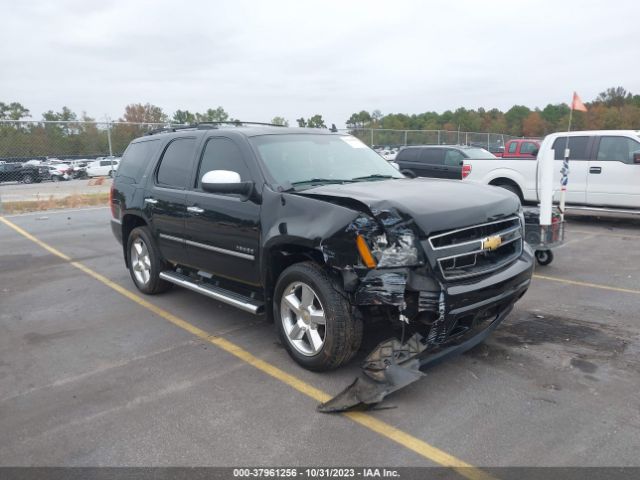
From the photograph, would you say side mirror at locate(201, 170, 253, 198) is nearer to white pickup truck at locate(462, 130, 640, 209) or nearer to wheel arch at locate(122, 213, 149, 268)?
wheel arch at locate(122, 213, 149, 268)

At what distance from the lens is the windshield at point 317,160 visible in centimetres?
444

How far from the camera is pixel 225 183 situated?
4.14 meters

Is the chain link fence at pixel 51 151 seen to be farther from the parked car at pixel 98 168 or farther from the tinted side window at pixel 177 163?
the tinted side window at pixel 177 163

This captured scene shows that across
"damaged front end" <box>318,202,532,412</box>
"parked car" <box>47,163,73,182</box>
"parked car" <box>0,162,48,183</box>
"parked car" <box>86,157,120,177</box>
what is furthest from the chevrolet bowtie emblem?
"parked car" <box>86,157,120,177</box>

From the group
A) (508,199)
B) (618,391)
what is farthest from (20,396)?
(618,391)

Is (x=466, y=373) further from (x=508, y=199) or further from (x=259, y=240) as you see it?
(x=259, y=240)

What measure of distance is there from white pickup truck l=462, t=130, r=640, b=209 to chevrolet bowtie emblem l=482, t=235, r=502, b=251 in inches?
273

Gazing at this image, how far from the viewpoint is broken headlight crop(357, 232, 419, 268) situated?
3348 millimetres

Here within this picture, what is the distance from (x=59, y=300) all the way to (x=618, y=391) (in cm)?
583

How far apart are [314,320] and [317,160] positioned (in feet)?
5.38

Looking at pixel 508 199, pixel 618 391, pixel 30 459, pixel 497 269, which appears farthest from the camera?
pixel 508 199

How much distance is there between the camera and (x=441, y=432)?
3.10 meters

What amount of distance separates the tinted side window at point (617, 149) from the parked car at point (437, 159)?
14.3ft

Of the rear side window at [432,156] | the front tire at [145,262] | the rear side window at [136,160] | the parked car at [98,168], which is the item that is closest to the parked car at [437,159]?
the rear side window at [432,156]
